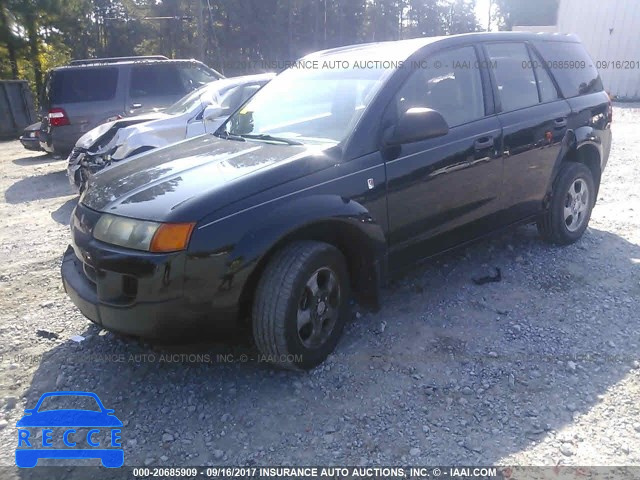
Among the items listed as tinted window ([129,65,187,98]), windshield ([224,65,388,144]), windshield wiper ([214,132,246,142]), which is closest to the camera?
windshield ([224,65,388,144])

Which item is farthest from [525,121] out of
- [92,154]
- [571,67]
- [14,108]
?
[14,108]

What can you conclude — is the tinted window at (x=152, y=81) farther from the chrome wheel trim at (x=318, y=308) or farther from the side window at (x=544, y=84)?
the chrome wheel trim at (x=318, y=308)

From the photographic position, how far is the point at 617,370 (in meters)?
3.20

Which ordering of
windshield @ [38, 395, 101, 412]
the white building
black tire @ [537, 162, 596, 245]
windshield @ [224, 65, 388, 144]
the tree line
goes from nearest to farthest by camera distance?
windshield @ [38, 395, 101, 412] → windshield @ [224, 65, 388, 144] → black tire @ [537, 162, 596, 245] → the white building → the tree line

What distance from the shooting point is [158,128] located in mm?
7418

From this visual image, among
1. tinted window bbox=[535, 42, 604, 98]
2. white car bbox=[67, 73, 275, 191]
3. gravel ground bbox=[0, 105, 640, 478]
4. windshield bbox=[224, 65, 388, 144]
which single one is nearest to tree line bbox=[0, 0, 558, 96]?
white car bbox=[67, 73, 275, 191]

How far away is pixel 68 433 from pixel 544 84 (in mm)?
4310

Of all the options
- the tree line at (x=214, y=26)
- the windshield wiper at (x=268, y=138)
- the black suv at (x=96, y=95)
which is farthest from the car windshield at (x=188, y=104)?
the tree line at (x=214, y=26)

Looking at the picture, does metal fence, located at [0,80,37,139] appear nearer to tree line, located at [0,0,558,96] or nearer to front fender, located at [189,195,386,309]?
tree line, located at [0,0,558,96]

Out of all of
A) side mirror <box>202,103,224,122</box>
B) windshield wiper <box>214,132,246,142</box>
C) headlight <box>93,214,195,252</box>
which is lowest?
headlight <box>93,214,195,252</box>

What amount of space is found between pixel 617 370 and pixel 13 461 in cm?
324

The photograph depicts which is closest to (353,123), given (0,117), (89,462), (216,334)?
(216,334)

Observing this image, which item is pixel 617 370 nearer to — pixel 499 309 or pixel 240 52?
pixel 499 309

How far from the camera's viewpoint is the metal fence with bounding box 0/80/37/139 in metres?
16.0
